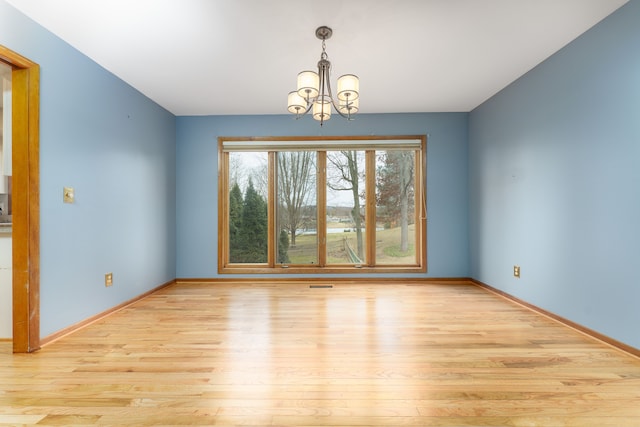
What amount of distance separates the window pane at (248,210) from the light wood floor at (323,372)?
4.98 feet

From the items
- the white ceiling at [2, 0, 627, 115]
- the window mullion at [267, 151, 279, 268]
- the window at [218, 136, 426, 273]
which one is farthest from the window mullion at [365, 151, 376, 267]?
the window mullion at [267, 151, 279, 268]

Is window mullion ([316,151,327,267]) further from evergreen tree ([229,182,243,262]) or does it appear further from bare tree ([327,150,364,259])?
evergreen tree ([229,182,243,262])

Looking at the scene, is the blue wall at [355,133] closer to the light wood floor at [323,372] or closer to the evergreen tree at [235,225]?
the evergreen tree at [235,225]

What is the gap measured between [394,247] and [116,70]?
3.96 m

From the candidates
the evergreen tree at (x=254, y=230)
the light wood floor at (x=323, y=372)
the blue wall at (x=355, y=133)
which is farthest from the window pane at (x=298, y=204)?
the light wood floor at (x=323, y=372)

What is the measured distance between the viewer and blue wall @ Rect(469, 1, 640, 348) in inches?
84.7

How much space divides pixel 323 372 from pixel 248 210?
9.96 feet

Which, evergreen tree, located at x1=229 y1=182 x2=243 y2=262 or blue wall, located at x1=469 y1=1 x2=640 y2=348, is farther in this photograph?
evergreen tree, located at x1=229 y1=182 x2=243 y2=262

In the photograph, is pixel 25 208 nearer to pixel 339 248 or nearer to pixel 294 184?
pixel 294 184

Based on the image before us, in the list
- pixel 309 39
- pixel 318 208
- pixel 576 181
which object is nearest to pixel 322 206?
pixel 318 208

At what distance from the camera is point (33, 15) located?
2.19 metres

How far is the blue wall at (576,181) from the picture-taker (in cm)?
215

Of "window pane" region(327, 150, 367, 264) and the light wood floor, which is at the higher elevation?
"window pane" region(327, 150, 367, 264)

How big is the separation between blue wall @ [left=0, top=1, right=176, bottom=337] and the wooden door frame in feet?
0.23
